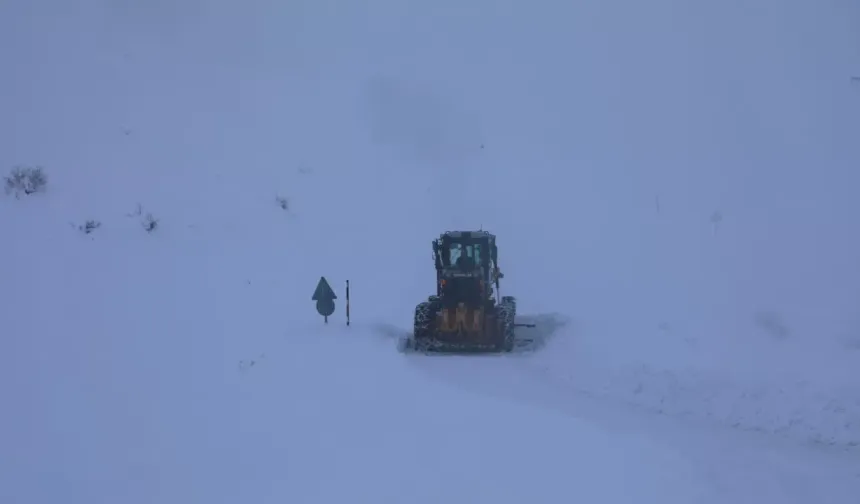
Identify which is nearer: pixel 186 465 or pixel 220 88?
pixel 186 465

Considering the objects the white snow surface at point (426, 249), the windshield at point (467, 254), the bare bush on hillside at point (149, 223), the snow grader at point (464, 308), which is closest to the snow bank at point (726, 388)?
the white snow surface at point (426, 249)

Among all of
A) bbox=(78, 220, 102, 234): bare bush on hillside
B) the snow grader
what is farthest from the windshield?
bbox=(78, 220, 102, 234): bare bush on hillside

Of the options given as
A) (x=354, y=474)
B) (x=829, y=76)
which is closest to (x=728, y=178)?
(x=829, y=76)

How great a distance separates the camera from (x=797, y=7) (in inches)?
1328

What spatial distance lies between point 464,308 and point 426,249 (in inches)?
371

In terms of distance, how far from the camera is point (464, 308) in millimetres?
12219

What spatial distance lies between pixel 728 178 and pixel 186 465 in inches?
977

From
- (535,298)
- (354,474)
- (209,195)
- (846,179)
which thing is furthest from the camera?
(846,179)

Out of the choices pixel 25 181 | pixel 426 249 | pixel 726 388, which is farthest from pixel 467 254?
pixel 25 181

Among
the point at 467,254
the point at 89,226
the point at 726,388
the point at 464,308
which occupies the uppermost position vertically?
the point at 89,226

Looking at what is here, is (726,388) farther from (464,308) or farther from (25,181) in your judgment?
(25,181)

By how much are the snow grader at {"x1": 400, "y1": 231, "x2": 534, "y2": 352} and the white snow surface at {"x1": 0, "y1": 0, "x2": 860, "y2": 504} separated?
2.36ft

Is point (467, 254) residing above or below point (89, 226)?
below

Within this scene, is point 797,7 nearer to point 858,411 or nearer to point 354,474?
point 858,411
